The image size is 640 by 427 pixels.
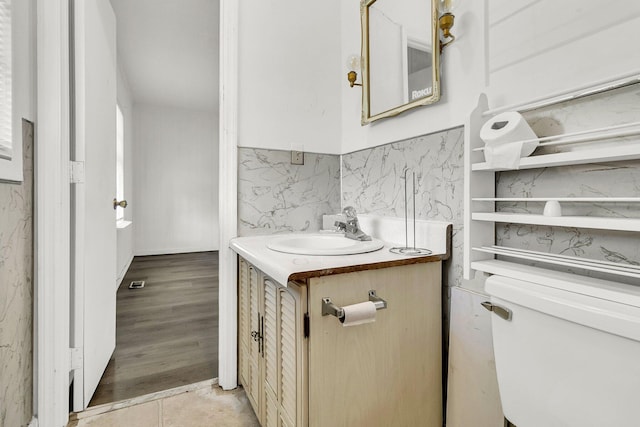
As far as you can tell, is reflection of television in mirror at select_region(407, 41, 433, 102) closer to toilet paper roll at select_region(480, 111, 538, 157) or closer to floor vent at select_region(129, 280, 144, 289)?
toilet paper roll at select_region(480, 111, 538, 157)

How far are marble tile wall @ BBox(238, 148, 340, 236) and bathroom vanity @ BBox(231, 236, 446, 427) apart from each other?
Answer: 1.34 feet

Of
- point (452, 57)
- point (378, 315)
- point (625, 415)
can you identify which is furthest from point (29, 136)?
point (625, 415)

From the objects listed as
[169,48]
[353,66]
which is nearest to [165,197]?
[169,48]

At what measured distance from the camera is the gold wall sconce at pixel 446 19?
1.02m

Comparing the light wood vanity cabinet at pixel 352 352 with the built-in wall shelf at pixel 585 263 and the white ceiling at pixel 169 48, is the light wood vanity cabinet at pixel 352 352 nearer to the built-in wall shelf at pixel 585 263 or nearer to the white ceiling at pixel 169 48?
the built-in wall shelf at pixel 585 263

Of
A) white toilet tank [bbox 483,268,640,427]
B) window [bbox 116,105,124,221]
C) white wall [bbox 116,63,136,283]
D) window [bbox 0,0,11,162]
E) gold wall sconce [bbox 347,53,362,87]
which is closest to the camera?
white toilet tank [bbox 483,268,640,427]

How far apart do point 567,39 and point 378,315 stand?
94cm

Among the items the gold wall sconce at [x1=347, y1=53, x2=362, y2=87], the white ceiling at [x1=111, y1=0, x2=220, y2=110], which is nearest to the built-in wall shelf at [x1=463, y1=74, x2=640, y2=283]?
A: the gold wall sconce at [x1=347, y1=53, x2=362, y2=87]

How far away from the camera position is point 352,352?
0.90m

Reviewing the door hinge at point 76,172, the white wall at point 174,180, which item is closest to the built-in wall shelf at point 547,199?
the door hinge at point 76,172

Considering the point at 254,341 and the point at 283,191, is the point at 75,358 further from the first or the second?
the point at 283,191

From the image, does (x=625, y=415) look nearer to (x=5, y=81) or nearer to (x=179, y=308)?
(x=5, y=81)

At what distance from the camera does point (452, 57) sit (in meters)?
1.11

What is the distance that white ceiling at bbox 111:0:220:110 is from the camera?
98.1 inches
